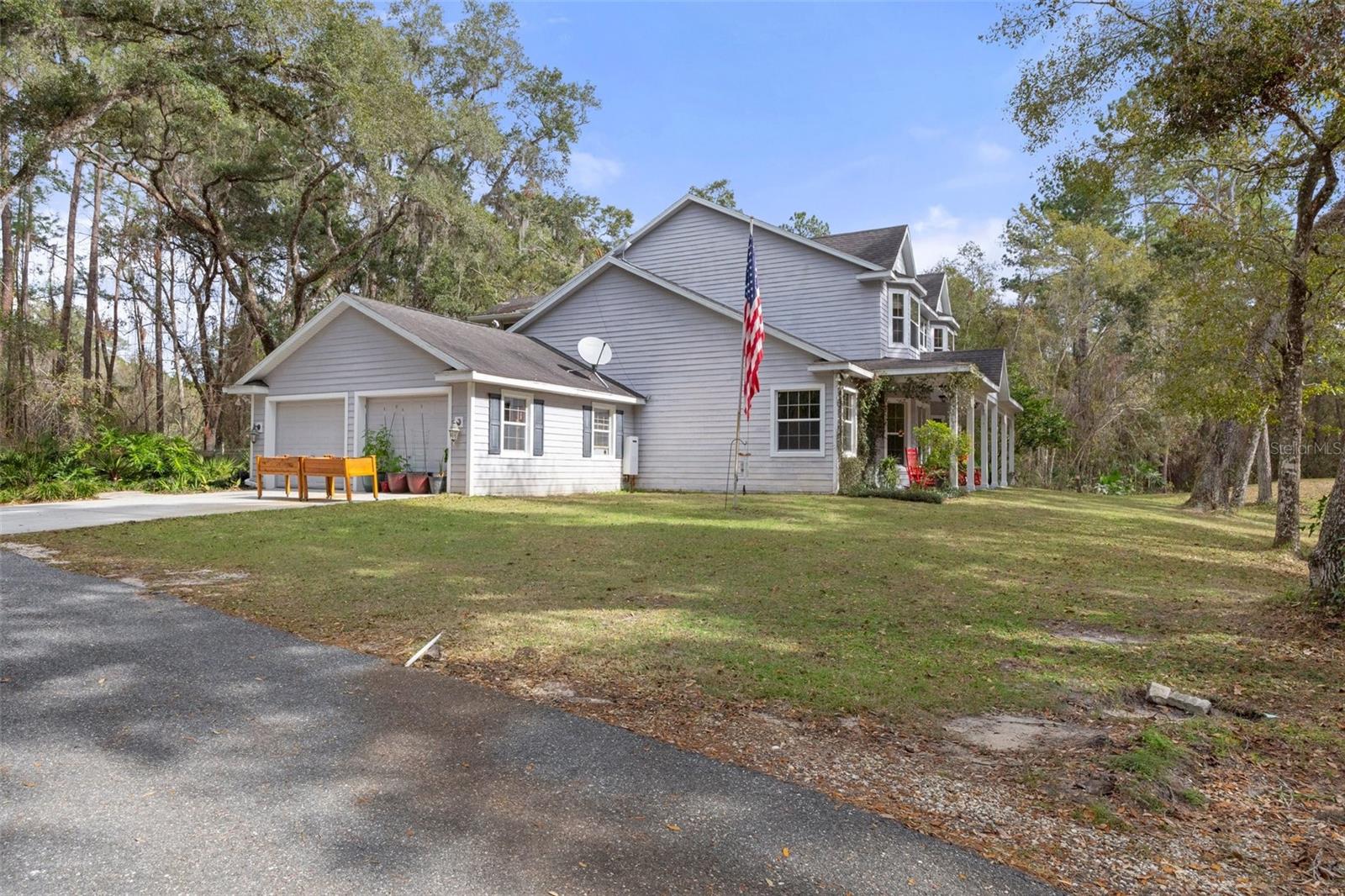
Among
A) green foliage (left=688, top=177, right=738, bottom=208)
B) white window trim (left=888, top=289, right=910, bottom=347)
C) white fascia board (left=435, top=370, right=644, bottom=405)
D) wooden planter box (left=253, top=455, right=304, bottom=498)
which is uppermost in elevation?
green foliage (left=688, top=177, right=738, bottom=208)

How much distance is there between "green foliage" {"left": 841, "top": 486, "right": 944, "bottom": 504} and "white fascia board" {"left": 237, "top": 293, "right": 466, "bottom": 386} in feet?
29.6

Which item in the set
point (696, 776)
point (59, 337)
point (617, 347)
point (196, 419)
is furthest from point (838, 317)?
point (196, 419)

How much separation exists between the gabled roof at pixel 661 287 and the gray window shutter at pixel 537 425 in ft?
15.7

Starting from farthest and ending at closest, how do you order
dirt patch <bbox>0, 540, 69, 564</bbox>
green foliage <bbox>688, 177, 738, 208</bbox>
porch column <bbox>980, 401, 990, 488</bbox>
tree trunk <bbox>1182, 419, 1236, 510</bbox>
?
green foliage <bbox>688, 177, 738, 208</bbox>, porch column <bbox>980, 401, 990, 488</bbox>, tree trunk <bbox>1182, 419, 1236, 510</bbox>, dirt patch <bbox>0, 540, 69, 564</bbox>

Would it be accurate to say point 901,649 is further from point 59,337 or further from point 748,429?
point 59,337

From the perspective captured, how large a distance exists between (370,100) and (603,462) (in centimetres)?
1011

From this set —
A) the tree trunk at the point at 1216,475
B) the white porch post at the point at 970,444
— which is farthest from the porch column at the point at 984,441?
the tree trunk at the point at 1216,475

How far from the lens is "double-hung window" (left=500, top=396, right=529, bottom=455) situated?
15617mm

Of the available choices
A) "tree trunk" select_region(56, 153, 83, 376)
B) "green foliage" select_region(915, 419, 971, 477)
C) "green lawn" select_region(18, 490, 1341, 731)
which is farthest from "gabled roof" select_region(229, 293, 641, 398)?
"tree trunk" select_region(56, 153, 83, 376)

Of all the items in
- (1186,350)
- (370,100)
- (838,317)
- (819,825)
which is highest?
(370,100)

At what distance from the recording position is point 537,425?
16422 mm

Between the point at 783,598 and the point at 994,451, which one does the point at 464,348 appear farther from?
the point at 994,451

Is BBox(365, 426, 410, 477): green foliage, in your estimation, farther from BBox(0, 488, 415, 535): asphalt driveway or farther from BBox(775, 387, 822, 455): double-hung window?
BBox(775, 387, 822, 455): double-hung window

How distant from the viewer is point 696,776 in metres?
3.07
